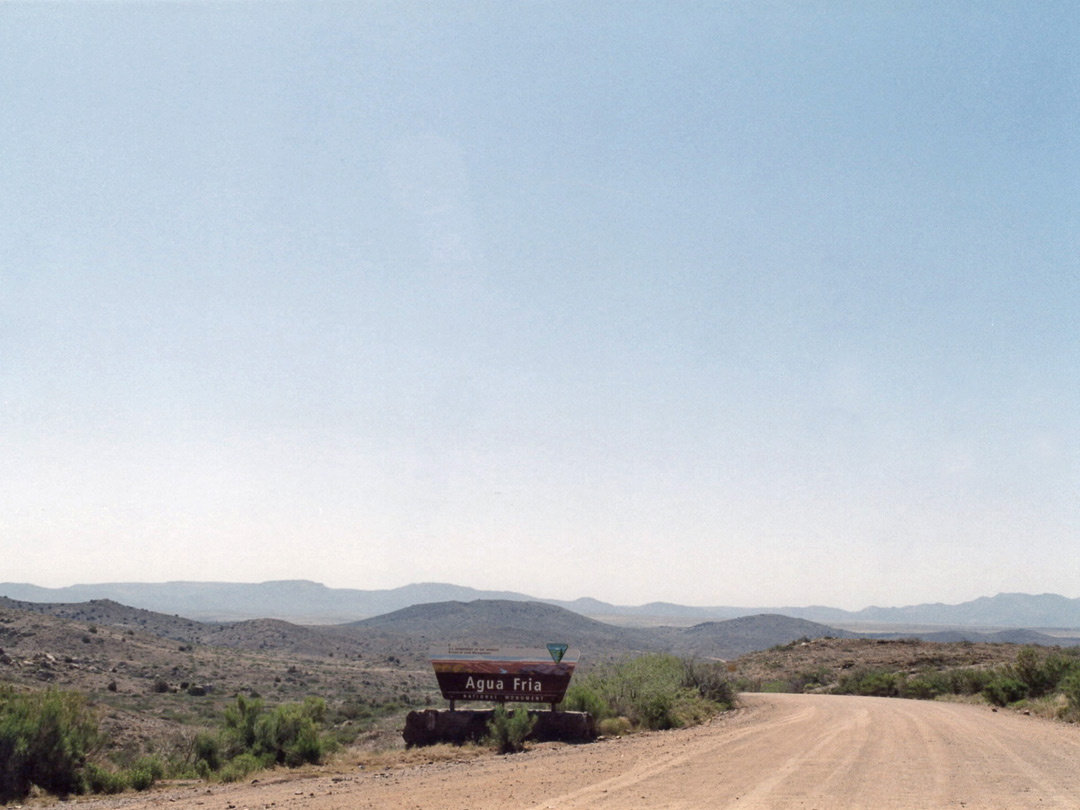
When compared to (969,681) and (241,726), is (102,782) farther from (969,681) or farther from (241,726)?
(969,681)

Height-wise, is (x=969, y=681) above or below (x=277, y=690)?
above

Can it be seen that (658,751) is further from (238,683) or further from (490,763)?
(238,683)

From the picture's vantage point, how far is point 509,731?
21031mm

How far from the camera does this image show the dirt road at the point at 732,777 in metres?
13.7

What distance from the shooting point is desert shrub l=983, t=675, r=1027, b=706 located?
3309 centimetres

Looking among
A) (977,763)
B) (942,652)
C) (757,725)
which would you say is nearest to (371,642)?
(942,652)

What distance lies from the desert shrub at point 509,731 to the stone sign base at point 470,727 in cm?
42

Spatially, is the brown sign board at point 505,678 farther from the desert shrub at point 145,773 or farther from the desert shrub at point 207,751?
the desert shrub at point 145,773

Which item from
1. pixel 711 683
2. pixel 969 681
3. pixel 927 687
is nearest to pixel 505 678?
pixel 711 683

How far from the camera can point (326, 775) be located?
18.0 metres

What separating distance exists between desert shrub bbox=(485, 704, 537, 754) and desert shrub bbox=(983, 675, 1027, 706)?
22.2 metres

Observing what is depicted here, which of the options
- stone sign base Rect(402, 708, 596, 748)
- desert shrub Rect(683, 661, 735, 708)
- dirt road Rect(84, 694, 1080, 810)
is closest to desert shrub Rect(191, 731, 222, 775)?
dirt road Rect(84, 694, 1080, 810)

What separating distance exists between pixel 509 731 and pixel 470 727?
154 centimetres

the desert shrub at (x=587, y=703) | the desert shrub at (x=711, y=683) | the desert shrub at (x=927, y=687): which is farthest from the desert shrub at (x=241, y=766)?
the desert shrub at (x=927, y=687)
